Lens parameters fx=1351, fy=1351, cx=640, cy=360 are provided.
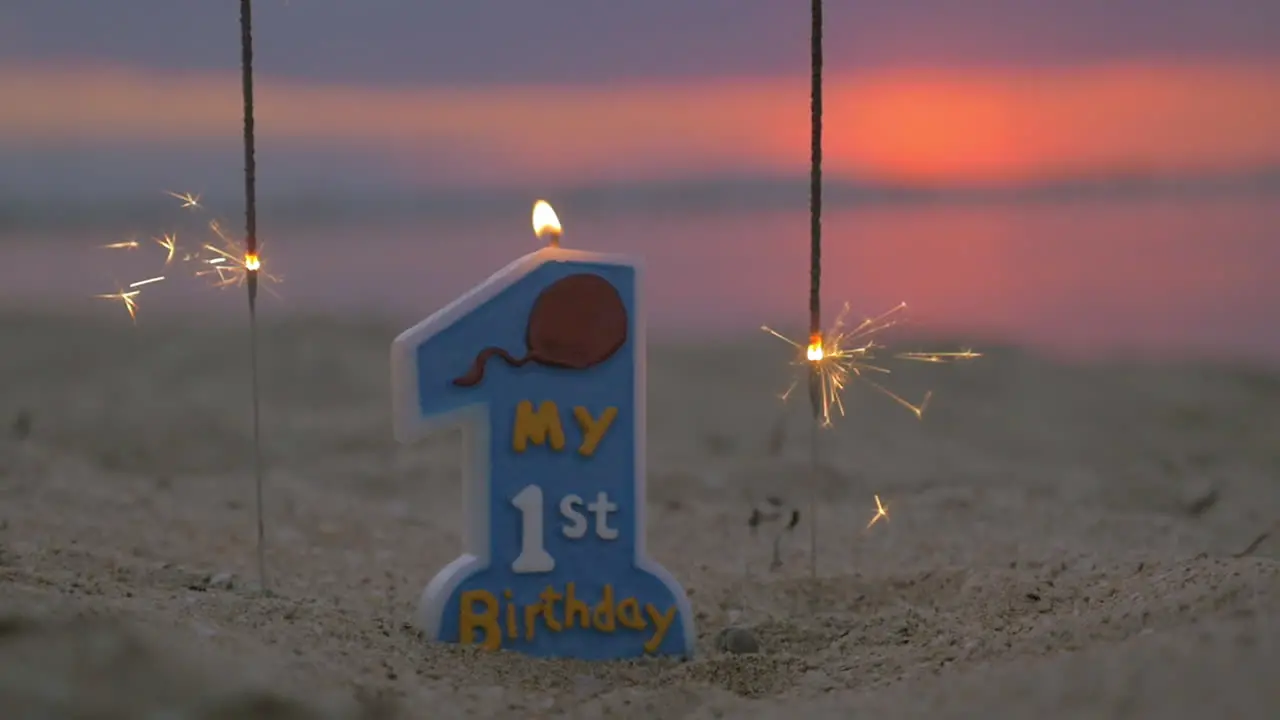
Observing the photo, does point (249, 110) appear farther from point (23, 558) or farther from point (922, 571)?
point (922, 571)

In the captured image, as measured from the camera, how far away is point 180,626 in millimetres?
3488

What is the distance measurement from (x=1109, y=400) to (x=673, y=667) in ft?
22.8

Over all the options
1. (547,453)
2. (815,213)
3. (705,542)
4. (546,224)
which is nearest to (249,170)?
(546,224)

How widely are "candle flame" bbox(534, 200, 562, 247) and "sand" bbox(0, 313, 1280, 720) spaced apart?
1.37 m

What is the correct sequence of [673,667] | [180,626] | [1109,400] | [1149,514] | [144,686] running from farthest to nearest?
1. [1109,400]
2. [1149,514]
3. [673,667]
4. [180,626]
5. [144,686]

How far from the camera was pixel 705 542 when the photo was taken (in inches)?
246

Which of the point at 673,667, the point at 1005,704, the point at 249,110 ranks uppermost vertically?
the point at 249,110

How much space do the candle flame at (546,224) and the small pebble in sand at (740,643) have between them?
1.41 meters

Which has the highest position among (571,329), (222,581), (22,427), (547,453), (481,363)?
(571,329)

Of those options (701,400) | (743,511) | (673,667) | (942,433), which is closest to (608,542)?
(673,667)

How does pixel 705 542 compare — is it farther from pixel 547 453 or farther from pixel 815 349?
pixel 547 453

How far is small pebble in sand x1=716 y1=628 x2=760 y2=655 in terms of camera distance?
172 inches

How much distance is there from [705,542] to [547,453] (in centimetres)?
206

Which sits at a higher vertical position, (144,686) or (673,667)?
(144,686)
